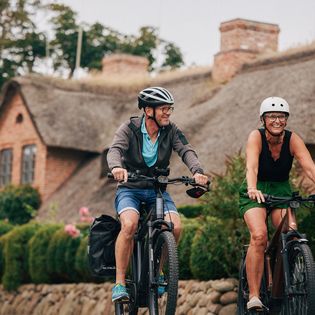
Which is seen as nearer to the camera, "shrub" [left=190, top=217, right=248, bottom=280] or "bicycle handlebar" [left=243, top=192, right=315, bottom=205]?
"bicycle handlebar" [left=243, top=192, right=315, bottom=205]

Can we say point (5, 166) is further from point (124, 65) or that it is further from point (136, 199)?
point (136, 199)

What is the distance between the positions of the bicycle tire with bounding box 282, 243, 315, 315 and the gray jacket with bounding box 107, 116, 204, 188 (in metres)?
1.38

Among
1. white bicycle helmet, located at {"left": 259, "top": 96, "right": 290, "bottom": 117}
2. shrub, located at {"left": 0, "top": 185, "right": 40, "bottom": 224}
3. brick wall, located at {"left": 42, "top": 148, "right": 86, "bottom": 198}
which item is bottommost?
white bicycle helmet, located at {"left": 259, "top": 96, "right": 290, "bottom": 117}

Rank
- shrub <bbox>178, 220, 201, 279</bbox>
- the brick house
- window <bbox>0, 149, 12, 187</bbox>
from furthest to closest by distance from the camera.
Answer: window <bbox>0, 149, 12, 187</bbox> → the brick house → shrub <bbox>178, 220, 201, 279</bbox>

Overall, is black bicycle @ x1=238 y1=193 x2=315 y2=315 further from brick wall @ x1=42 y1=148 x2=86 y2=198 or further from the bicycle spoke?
brick wall @ x1=42 y1=148 x2=86 y2=198

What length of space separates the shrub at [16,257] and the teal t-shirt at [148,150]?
541 inches

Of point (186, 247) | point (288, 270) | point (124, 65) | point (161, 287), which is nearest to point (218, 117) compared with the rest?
point (186, 247)

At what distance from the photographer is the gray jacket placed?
35.8ft

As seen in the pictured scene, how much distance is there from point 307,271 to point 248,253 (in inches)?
39.5

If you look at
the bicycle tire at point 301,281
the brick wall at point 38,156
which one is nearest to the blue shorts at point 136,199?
the bicycle tire at point 301,281

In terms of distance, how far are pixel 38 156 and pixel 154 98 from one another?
25690mm

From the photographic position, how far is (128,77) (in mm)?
40969

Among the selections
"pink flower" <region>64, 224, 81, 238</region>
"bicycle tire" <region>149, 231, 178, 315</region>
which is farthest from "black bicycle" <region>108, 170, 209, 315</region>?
"pink flower" <region>64, 224, 81, 238</region>

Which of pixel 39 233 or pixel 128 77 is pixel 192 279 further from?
pixel 128 77
